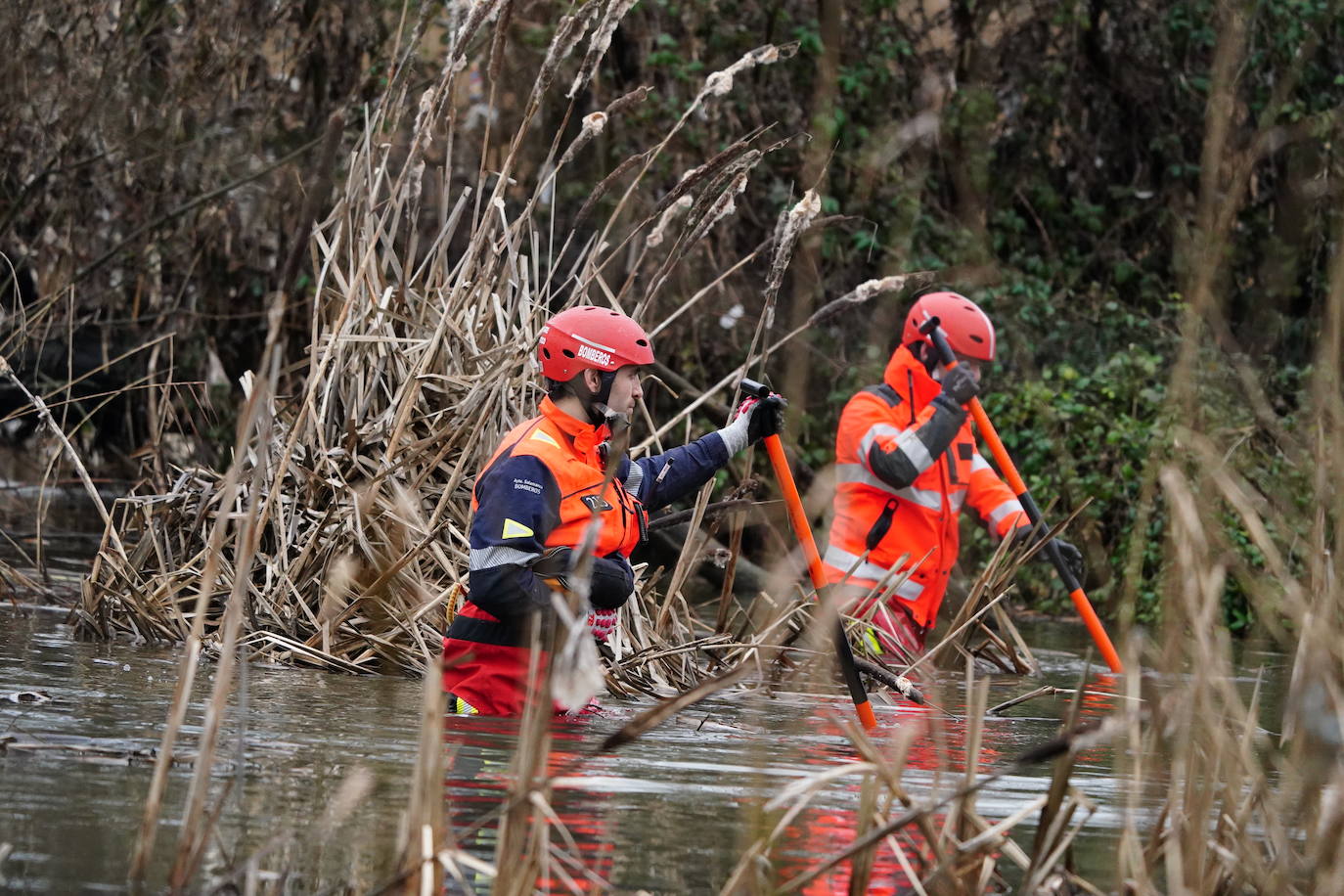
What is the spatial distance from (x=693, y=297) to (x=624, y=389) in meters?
2.96

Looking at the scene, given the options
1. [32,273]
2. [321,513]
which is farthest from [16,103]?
[321,513]

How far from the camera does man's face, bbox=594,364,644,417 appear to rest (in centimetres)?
602

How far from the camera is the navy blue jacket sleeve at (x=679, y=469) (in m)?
6.49

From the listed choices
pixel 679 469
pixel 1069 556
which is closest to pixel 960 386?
pixel 1069 556

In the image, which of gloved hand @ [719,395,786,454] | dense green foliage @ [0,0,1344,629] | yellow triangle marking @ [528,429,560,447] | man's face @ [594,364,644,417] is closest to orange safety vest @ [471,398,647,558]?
yellow triangle marking @ [528,429,560,447]

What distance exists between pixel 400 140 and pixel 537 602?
9172 mm

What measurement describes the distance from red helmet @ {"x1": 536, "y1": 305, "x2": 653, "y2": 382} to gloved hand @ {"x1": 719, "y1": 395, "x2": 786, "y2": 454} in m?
0.52

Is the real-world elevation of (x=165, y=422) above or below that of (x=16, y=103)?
below

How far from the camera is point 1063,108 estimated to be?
15.2 m

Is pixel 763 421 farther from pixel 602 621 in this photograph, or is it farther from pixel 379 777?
pixel 379 777

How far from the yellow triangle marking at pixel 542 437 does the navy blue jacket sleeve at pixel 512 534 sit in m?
0.11

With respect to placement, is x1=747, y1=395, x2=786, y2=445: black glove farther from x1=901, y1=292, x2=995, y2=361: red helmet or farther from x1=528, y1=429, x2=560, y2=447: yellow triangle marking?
x1=901, y1=292, x2=995, y2=361: red helmet

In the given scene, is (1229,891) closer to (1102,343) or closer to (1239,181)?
(1239,181)

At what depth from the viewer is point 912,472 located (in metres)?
8.15
